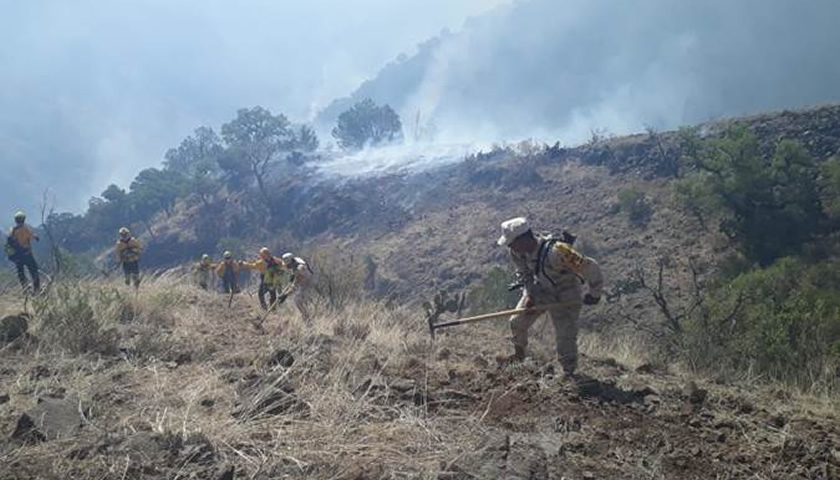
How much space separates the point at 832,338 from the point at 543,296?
569 cm

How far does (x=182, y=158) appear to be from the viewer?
219 ft

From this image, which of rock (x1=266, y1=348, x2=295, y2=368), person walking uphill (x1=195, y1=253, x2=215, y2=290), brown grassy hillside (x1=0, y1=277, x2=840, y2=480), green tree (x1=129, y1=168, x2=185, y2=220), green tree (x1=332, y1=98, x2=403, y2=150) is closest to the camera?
brown grassy hillside (x1=0, y1=277, x2=840, y2=480)

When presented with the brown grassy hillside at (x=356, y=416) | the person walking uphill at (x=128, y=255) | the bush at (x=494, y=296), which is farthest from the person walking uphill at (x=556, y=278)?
the bush at (x=494, y=296)

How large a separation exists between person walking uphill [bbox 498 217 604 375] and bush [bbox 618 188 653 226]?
24.0 m

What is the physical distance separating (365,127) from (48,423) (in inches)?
2293

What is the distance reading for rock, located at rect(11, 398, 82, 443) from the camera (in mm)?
3002

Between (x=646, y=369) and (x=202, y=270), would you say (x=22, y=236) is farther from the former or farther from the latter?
(x=646, y=369)

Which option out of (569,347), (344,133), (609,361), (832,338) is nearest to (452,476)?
(569,347)

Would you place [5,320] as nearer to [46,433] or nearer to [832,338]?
[46,433]

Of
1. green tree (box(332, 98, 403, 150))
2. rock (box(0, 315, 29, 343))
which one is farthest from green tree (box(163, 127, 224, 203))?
rock (box(0, 315, 29, 343))

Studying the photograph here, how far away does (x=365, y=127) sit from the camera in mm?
60156

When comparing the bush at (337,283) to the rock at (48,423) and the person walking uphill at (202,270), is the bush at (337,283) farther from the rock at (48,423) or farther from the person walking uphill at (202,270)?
the rock at (48,423)

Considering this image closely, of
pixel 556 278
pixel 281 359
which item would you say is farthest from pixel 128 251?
pixel 556 278

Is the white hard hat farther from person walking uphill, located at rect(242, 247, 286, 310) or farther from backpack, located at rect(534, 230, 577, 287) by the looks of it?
person walking uphill, located at rect(242, 247, 286, 310)
